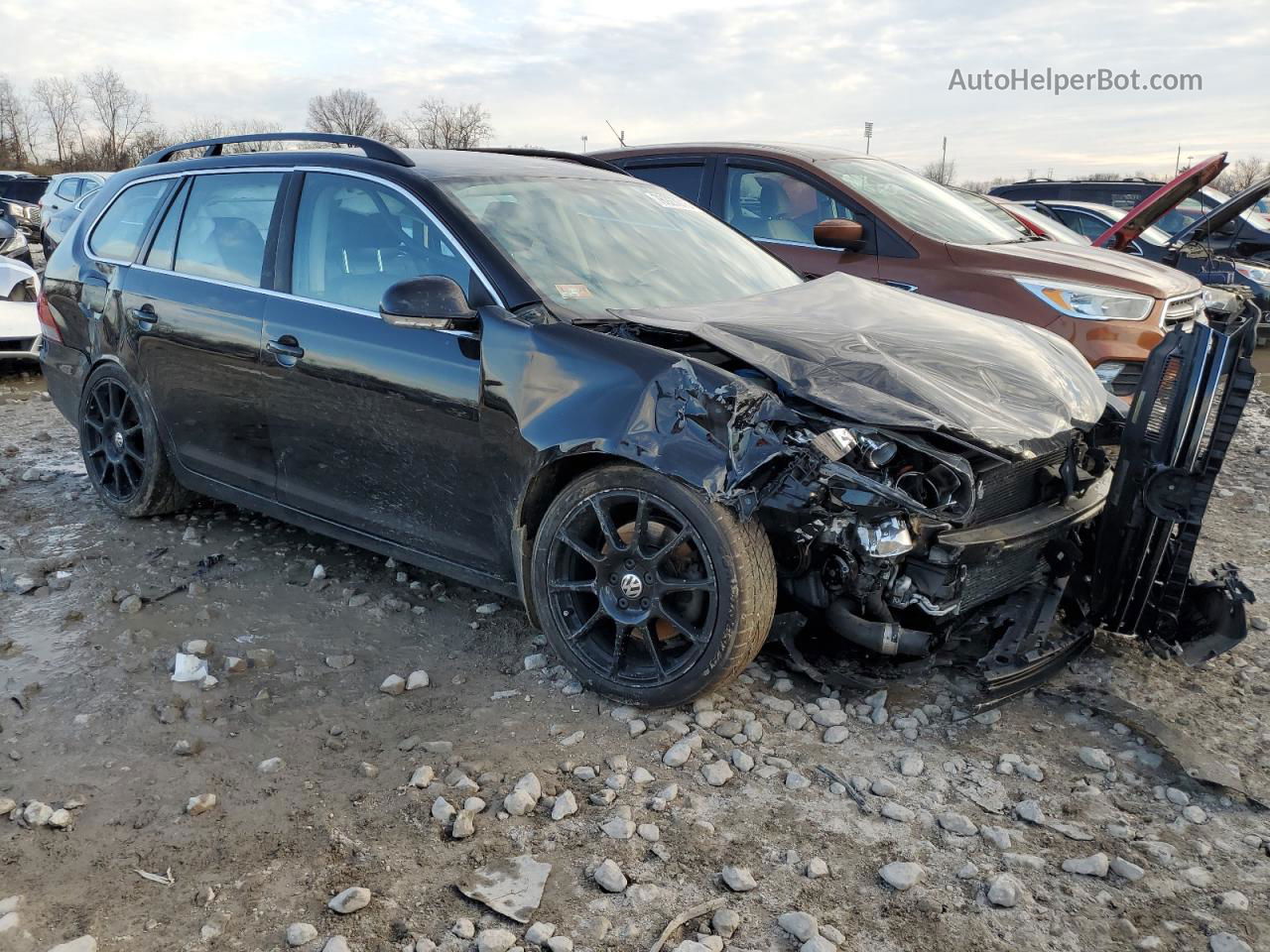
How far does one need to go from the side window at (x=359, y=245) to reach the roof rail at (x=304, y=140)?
15 cm

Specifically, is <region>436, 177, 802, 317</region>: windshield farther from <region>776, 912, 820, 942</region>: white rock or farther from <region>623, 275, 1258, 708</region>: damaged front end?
<region>776, 912, 820, 942</region>: white rock

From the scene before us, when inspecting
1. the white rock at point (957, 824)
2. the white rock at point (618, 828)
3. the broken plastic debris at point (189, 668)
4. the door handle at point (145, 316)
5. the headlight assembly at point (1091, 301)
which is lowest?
the broken plastic debris at point (189, 668)

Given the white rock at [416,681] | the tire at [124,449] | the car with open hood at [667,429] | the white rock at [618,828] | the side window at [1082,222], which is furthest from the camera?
the side window at [1082,222]

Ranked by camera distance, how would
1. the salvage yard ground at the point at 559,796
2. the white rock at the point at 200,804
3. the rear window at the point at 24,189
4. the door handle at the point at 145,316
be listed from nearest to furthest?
the salvage yard ground at the point at 559,796
the white rock at the point at 200,804
the door handle at the point at 145,316
the rear window at the point at 24,189

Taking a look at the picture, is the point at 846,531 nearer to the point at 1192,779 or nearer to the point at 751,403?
the point at 751,403

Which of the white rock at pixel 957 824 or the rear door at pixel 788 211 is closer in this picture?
the white rock at pixel 957 824

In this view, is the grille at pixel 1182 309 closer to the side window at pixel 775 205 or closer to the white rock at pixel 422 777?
the side window at pixel 775 205

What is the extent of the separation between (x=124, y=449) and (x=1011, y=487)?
399 centimetres

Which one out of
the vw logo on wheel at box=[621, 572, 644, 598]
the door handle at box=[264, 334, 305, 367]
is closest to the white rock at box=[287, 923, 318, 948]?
the vw logo on wheel at box=[621, 572, 644, 598]

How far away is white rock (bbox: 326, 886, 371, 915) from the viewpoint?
2410 mm

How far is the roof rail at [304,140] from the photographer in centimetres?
401

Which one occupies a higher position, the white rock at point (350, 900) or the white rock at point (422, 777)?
the white rock at point (350, 900)

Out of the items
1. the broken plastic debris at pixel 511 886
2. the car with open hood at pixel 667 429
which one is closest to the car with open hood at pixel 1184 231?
the car with open hood at pixel 667 429

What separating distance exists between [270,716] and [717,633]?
1.45 meters
